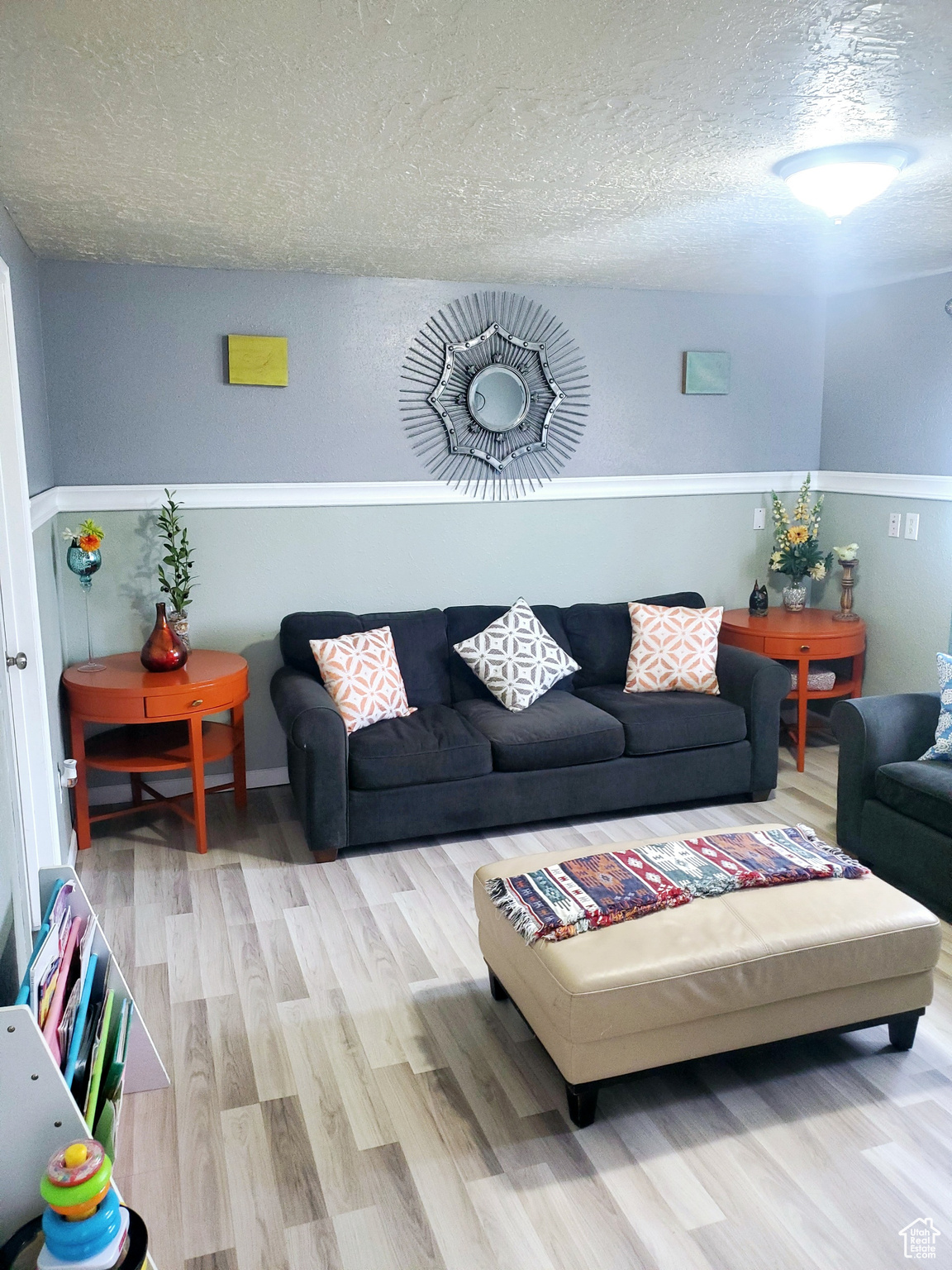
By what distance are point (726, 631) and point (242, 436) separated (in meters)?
2.42

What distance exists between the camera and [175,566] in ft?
13.2

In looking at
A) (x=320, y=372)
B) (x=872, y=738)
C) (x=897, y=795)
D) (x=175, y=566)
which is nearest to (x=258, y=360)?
(x=320, y=372)

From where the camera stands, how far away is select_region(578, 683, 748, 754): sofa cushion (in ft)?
13.0

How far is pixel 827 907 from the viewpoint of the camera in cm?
243

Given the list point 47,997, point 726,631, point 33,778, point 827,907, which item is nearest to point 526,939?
point 827,907

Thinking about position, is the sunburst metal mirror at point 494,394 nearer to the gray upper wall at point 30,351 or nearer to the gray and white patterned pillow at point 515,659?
the gray and white patterned pillow at point 515,659

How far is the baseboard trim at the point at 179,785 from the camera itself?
13.6 ft

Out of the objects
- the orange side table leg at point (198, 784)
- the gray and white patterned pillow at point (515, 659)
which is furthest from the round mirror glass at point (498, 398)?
the orange side table leg at point (198, 784)

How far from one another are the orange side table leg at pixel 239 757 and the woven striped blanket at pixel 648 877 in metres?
1.71

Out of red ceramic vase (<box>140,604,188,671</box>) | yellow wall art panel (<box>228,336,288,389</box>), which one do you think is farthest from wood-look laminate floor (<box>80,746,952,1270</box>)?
yellow wall art panel (<box>228,336,288,389</box>)

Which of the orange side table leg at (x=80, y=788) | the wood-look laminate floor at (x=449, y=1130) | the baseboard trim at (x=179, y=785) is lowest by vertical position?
the wood-look laminate floor at (x=449, y=1130)

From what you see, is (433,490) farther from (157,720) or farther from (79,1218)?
(79,1218)

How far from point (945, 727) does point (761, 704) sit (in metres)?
0.82

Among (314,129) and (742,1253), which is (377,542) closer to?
(314,129)
